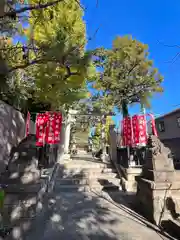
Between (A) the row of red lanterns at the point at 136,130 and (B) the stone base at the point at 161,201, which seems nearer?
(B) the stone base at the point at 161,201

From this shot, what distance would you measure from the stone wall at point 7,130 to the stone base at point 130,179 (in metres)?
4.67

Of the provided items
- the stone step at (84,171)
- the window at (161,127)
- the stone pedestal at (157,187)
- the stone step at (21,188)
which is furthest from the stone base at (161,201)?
the window at (161,127)

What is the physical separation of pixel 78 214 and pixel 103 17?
14.9 ft

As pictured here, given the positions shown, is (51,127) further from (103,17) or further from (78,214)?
(103,17)

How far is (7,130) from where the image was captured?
6.20m

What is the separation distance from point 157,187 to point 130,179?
9.10 feet

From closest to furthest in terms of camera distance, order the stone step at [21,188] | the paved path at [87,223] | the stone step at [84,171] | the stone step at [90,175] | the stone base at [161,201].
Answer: the paved path at [87,223], the stone base at [161,201], the stone step at [21,188], the stone step at [90,175], the stone step at [84,171]

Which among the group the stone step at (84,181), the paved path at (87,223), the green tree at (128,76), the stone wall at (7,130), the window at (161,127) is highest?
the green tree at (128,76)

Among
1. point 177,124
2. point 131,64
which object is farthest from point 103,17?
point 177,124

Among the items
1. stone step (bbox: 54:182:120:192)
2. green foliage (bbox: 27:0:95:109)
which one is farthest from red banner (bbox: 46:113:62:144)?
green foliage (bbox: 27:0:95:109)

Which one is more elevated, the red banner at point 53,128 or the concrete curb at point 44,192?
the red banner at point 53,128

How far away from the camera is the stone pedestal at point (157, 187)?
3344 millimetres

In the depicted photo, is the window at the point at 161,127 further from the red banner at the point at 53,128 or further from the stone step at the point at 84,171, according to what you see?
the red banner at the point at 53,128

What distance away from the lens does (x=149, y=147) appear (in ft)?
13.6
